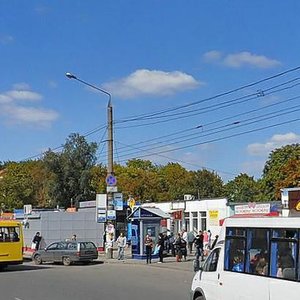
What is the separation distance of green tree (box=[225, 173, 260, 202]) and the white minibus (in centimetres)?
8391

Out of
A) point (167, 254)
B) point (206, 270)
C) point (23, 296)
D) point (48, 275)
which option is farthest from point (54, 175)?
point (206, 270)

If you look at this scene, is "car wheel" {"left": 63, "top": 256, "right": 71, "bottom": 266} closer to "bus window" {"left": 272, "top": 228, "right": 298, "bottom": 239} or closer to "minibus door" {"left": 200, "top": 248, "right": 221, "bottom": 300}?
"minibus door" {"left": 200, "top": 248, "right": 221, "bottom": 300}

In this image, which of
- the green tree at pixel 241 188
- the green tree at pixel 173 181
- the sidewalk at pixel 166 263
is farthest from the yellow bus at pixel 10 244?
the green tree at pixel 241 188

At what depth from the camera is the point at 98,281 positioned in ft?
74.1

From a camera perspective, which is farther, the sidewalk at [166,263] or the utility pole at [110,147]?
the utility pole at [110,147]

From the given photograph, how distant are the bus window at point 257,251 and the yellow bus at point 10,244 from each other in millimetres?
20611

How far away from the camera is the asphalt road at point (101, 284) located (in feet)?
57.7

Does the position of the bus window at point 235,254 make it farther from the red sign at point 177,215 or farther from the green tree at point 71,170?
the green tree at point 71,170

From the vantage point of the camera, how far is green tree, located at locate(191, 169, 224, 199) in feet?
332

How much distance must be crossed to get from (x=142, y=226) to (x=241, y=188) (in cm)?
6781

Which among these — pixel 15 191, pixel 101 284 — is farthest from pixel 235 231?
pixel 15 191

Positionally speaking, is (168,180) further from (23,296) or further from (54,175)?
(23,296)

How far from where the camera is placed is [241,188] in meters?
101

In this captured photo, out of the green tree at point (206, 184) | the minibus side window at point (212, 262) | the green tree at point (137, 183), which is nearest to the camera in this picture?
the minibus side window at point (212, 262)
